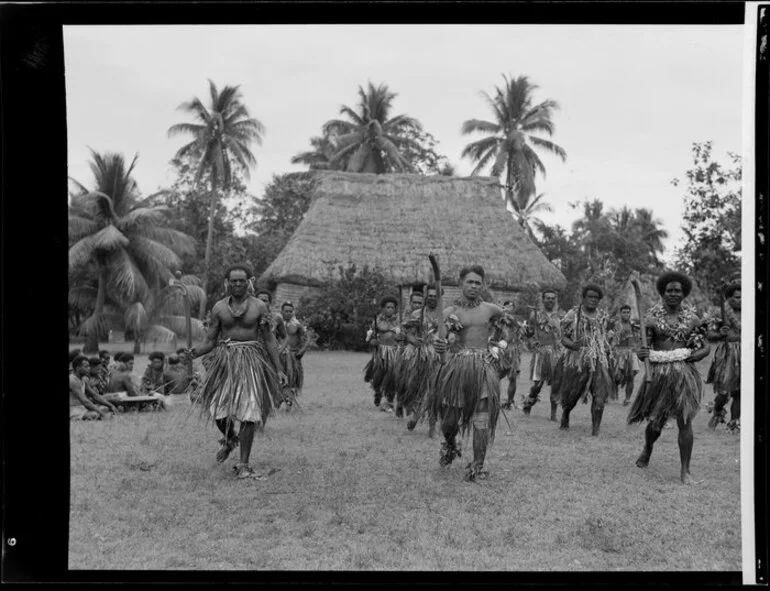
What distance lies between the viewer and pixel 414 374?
8195mm

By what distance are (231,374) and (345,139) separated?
→ 2157 centimetres

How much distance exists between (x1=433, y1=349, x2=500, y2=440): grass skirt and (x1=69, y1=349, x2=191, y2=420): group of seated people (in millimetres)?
3577

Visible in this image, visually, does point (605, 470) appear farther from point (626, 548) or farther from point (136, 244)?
point (136, 244)

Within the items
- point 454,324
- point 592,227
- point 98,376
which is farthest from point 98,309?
point 592,227

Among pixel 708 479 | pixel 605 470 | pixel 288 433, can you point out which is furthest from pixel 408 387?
pixel 708 479

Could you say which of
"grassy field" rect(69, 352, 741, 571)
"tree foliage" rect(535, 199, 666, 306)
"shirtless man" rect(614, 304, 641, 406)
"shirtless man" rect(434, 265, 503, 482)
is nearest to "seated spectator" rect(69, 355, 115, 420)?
"grassy field" rect(69, 352, 741, 571)

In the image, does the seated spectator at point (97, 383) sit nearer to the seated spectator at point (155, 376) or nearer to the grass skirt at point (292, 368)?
the seated spectator at point (155, 376)

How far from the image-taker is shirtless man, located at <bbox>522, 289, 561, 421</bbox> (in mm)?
9141

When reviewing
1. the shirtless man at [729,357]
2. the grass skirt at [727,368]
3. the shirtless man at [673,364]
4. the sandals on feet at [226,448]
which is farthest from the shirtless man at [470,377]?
the grass skirt at [727,368]

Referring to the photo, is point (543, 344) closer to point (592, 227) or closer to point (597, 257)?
point (597, 257)

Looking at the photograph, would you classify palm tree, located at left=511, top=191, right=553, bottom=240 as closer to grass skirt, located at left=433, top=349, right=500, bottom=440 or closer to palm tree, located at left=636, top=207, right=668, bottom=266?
palm tree, located at left=636, top=207, right=668, bottom=266

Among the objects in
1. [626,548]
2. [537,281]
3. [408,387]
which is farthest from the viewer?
[537,281]

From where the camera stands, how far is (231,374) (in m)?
5.74

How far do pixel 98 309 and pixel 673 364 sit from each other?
12.2 metres
